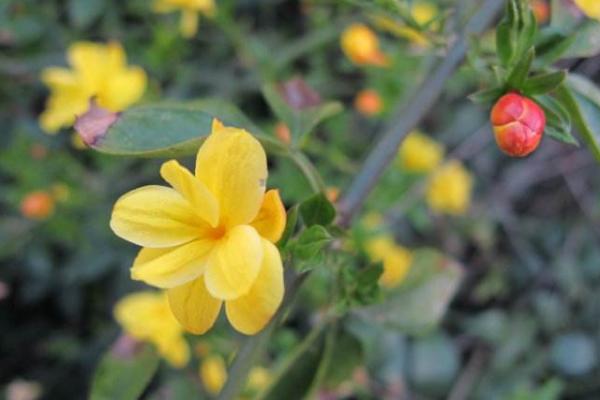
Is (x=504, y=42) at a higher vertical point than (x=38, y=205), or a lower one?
higher

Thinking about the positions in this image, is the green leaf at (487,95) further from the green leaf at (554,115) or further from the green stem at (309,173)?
the green stem at (309,173)

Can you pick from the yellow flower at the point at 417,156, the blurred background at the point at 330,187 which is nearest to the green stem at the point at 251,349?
the blurred background at the point at 330,187

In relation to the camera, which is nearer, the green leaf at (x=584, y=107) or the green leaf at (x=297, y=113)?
the green leaf at (x=584, y=107)

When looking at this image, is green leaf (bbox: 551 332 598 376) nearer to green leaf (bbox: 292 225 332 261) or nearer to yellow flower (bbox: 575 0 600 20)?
yellow flower (bbox: 575 0 600 20)

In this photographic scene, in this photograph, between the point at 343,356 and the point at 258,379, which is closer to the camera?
the point at 343,356

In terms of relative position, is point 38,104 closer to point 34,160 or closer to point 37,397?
point 34,160

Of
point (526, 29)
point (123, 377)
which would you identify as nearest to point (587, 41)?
point (526, 29)

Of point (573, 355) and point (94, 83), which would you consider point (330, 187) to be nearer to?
point (94, 83)
